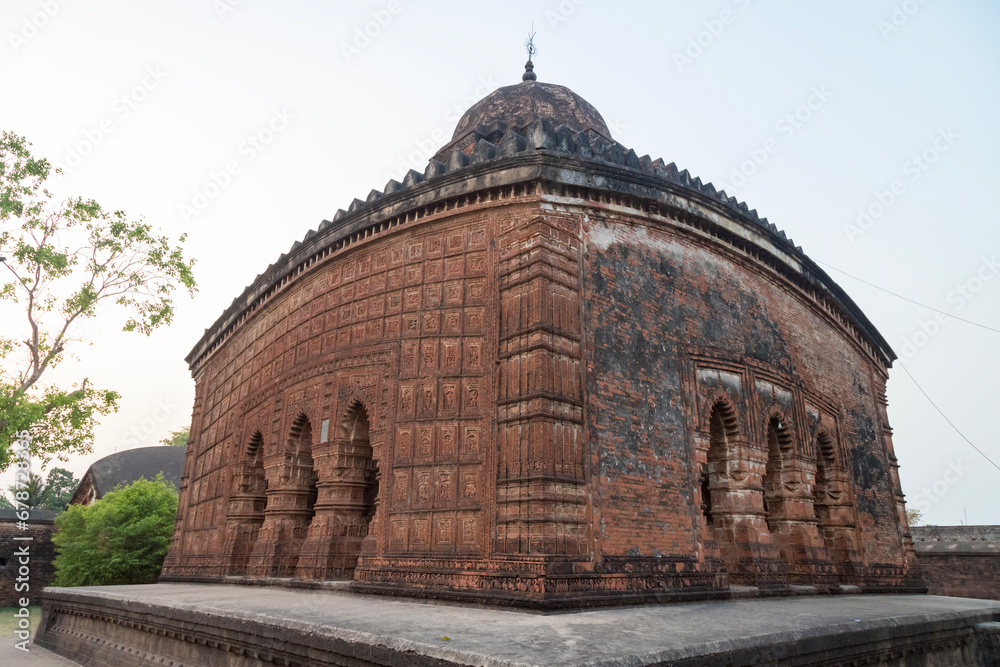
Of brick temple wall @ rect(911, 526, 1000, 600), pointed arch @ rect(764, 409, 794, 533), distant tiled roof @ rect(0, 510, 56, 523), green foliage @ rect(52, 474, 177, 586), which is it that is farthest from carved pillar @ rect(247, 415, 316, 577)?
brick temple wall @ rect(911, 526, 1000, 600)

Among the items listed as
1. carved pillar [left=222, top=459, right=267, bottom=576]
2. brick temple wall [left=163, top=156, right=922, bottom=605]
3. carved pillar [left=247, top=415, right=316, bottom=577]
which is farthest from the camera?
carved pillar [left=222, top=459, right=267, bottom=576]

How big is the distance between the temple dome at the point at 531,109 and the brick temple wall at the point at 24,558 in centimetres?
1779

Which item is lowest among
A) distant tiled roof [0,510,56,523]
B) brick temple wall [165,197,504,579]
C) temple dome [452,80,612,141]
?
distant tiled roof [0,510,56,523]

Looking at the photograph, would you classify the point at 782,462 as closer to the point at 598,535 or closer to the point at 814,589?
the point at 814,589

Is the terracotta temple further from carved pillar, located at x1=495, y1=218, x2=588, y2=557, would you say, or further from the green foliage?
the green foliage

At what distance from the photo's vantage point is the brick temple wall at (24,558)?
1919 cm

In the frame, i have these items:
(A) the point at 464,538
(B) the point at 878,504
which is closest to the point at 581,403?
(A) the point at 464,538

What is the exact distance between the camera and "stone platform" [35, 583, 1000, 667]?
13.4ft

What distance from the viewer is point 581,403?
289 inches

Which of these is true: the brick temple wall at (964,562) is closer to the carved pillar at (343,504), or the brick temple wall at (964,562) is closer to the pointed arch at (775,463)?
the pointed arch at (775,463)

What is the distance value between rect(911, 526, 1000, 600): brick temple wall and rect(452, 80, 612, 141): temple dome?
1428 cm

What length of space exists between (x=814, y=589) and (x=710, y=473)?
2.44 m

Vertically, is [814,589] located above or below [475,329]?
below

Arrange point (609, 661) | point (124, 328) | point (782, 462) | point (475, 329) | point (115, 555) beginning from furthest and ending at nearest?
point (115, 555) → point (124, 328) → point (782, 462) → point (475, 329) → point (609, 661)
